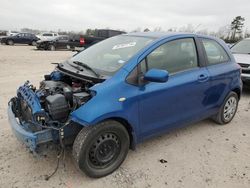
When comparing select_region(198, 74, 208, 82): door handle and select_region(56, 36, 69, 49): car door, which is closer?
select_region(198, 74, 208, 82): door handle

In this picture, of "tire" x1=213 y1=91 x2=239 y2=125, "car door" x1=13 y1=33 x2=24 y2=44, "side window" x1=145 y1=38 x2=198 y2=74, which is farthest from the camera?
"car door" x1=13 y1=33 x2=24 y2=44

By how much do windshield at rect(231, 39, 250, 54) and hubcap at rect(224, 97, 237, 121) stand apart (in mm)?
3734

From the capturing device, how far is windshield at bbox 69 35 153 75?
3.49 metres

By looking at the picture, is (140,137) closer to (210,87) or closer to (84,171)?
(84,171)

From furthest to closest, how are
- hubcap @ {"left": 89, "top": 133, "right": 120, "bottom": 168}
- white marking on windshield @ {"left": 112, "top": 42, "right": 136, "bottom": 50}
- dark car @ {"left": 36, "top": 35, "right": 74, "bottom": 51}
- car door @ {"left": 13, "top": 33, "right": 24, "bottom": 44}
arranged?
car door @ {"left": 13, "top": 33, "right": 24, "bottom": 44}
dark car @ {"left": 36, "top": 35, "right": 74, "bottom": 51}
white marking on windshield @ {"left": 112, "top": 42, "right": 136, "bottom": 50}
hubcap @ {"left": 89, "top": 133, "right": 120, "bottom": 168}

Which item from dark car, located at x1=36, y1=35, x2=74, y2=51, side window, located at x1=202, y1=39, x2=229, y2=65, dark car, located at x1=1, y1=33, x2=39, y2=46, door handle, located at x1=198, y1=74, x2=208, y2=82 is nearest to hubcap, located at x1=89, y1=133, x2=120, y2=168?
door handle, located at x1=198, y1=74, x2=208, y2=82

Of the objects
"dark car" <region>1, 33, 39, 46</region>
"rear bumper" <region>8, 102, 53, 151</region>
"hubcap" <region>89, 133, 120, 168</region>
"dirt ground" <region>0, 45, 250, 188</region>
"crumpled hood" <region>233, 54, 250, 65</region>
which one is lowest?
"dark car" <region>1, 33, 39, 46</region>

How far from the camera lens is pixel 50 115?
3131mm

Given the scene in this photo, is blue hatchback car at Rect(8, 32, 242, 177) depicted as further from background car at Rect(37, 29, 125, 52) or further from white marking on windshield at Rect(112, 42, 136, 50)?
background car at Rect(37, 29, 125, 52)

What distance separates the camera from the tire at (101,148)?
302cm

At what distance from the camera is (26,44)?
28500 millimetres

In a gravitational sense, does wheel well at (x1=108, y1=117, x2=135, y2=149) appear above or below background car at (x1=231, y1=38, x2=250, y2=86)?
below

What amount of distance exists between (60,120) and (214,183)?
2012mm

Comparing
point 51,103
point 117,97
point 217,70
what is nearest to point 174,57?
point 217,70
